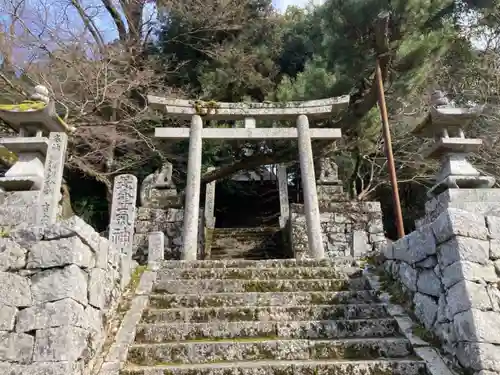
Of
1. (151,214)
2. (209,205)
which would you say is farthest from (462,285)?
(209,205)

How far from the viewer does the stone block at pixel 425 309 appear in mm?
3900

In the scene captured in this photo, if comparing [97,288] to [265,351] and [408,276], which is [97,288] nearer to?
[265,351]

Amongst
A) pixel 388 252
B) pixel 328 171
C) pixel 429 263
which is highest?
pixel 328 171

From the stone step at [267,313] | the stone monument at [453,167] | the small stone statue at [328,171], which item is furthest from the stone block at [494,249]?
the small stone statue at [328,171]

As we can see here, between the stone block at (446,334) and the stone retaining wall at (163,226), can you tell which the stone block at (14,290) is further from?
the stone retaining wall at (163,226)

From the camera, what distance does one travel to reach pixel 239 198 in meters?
17.2

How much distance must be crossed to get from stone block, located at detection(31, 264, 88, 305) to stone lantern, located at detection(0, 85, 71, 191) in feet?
6.55

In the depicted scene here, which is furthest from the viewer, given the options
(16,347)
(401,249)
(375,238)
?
(375,238)

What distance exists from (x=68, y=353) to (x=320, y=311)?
252 centimetres

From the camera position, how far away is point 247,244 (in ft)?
40.4

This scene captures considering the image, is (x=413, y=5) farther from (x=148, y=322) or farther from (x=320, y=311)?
(x=148, y=322)

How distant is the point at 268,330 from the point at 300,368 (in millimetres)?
699

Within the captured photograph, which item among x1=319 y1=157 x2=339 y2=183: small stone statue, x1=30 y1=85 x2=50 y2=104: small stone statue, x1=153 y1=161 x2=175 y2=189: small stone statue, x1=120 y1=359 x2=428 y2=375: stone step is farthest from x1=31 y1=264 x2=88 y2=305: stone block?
x1=319 y1=157 x2=339 y2=183: small stone statue

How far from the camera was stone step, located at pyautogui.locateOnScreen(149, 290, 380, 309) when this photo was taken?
480cm
